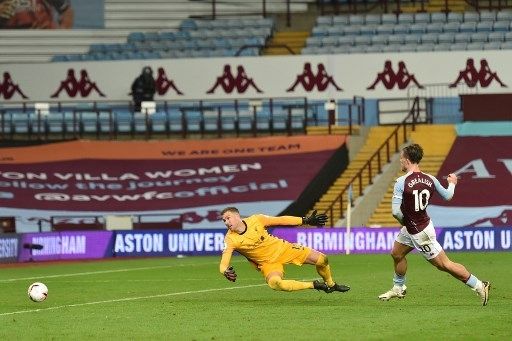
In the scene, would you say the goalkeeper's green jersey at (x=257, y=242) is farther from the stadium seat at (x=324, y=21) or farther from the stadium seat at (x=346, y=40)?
the stadium seat at (x=324, y=21)

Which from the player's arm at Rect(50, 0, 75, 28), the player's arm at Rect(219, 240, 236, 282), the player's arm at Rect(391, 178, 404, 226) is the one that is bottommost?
the player's arm at Rect(219, 240, 236, 282)

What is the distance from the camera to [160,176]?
4522 cm

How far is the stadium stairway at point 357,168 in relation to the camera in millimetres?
43031

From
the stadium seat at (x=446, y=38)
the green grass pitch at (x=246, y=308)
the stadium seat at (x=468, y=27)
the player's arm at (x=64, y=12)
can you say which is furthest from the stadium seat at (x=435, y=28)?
the green grass pitch at (x=246, y=308)

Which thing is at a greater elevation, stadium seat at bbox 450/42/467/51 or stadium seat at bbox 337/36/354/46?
stadium seat at bbox 337/36/354/46

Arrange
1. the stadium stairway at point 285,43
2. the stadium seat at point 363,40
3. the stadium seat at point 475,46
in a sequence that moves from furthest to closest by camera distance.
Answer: the stadium stairway at point 285,43, the stadium seat at point 363,40, the stadium seat at point 475,46

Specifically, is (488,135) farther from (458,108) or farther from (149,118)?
(149,118)

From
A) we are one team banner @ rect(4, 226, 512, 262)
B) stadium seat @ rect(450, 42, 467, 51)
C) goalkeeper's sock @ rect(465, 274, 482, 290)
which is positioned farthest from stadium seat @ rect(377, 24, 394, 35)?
goalkeeper's sock @ rect(465, 274, 482, 290)

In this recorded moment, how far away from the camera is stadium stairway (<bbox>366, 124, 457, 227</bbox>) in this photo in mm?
43156

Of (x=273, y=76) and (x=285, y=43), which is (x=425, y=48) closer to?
(x=273, y=76)

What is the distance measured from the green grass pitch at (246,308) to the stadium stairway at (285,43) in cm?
2171

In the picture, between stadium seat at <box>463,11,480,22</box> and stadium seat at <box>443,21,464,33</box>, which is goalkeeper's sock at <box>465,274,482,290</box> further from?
stadium seat at <box>463,11,480,22</box>

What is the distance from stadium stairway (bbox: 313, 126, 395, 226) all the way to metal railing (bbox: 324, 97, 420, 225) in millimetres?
144

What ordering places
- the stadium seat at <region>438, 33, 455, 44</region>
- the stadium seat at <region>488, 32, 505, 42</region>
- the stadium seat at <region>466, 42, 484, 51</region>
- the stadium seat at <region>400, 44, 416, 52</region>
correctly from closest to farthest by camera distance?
the stadium seat at <region>466, 42, 484, 51</region> → the stadium seat at <region>488, 32, 505, 42</region> → the stadium seat at <region>400, 44, 416, 52</region> → the stadium seat at <region>438, 33, 455, 44</region>
